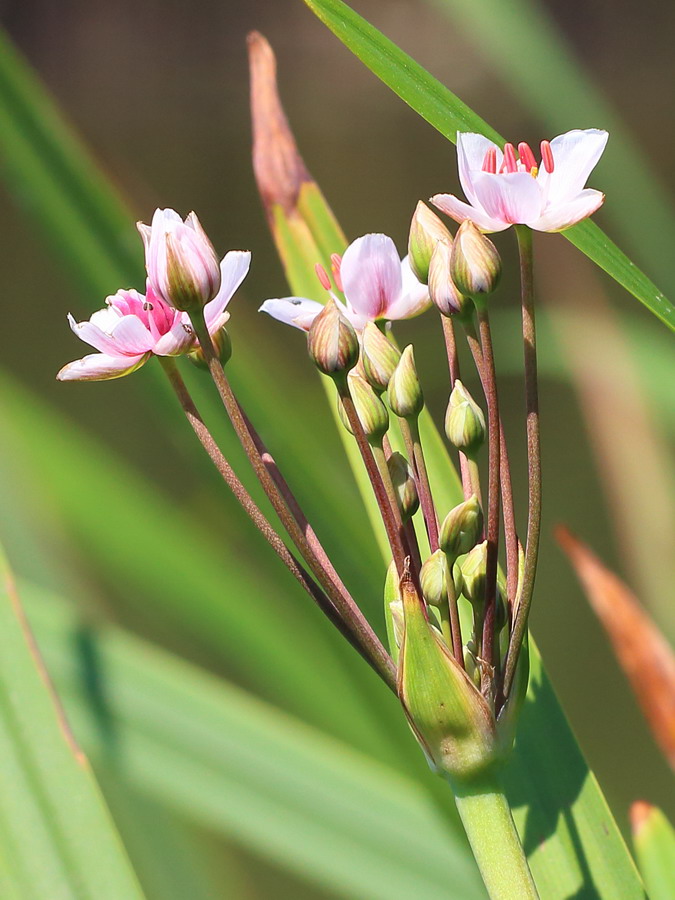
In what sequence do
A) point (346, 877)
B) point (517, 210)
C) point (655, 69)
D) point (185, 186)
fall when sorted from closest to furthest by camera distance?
point (517, 210) → point (346, 877) → point (185, 186) → point (655, 69)

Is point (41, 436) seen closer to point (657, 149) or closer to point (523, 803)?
point (523, 803)

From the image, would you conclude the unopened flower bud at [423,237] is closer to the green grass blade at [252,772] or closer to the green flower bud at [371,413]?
the green flower bud at [371,413]

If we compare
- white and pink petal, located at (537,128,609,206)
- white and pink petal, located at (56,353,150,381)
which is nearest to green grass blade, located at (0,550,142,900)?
white and pink petal, located at (56,353,150,381)

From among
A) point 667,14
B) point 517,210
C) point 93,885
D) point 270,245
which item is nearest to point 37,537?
point 93,885

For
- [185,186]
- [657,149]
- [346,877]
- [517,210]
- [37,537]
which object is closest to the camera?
[517,210]

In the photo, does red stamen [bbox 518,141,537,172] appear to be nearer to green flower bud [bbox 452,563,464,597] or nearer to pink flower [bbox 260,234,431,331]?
pink flower [bbox 260,234,431,331]

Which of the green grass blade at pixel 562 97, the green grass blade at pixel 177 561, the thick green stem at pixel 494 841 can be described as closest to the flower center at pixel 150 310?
the thick green stem at pixel 494 841

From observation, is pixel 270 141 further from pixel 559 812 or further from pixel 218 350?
pixel 559 812
